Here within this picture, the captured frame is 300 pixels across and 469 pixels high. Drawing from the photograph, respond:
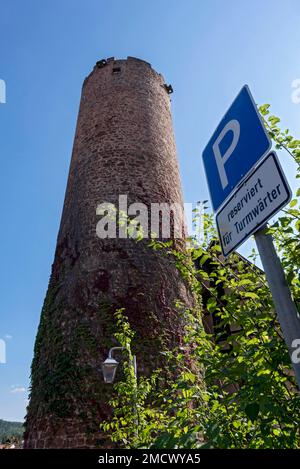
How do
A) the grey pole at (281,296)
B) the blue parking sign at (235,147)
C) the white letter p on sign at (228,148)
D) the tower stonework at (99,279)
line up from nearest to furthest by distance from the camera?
the grey pole at (281,296) < the blue parking sign at (235,147) < the white letter p on sign at (228,148) < the tower stonework at (99,279)

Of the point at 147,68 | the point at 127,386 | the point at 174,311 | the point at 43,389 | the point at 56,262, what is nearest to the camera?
the point at 127,386

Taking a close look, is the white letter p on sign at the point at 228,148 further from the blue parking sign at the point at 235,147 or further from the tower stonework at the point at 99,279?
the tower stonework at the point at 99,279

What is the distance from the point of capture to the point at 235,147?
1.74m

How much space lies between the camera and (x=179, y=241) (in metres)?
9.30

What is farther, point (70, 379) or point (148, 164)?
point (148, 164)

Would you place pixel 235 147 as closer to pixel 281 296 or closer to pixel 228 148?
pixel 228 148

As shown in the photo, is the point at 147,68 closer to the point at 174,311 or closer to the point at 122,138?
the point at 122,138

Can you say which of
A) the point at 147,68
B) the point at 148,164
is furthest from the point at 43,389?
the point at 147,68

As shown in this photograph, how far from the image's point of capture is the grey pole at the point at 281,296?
125 centimetres

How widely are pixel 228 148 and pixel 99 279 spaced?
6394mm

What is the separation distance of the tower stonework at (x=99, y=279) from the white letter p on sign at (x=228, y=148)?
5.77m

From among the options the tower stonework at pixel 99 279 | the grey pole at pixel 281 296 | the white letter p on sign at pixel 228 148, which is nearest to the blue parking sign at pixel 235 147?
the white letter p on sign at pixel 228 148

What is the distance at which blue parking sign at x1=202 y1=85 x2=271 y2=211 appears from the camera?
1.60 metres

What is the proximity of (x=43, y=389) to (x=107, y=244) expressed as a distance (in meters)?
3.29
